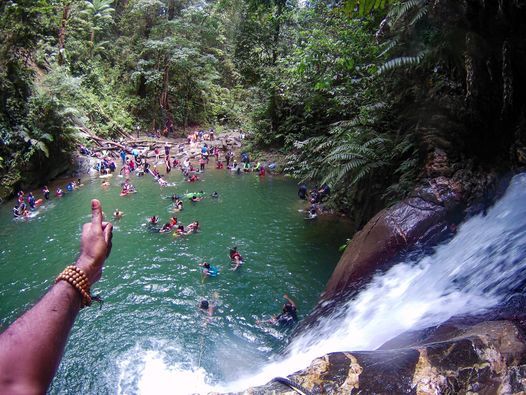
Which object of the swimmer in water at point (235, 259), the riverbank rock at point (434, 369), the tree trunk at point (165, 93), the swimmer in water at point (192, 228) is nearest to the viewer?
the riverbank rock at point (434, 369)

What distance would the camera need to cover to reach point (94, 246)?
1.77 meters

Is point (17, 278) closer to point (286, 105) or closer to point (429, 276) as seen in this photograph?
point (429, 276)

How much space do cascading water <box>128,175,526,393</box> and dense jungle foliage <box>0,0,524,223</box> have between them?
8.66 feet

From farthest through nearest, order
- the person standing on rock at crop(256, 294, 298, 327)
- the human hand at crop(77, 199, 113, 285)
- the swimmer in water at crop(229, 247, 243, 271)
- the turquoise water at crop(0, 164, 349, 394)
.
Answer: the swimmer in water at crop(229, 247, 243, 271)
the person standing on rock at crop(256, 294, 298, 327)
the turquoise water at crop(0, 164, 349, 394)
the human hand at crop(77, 199, 113, 285)

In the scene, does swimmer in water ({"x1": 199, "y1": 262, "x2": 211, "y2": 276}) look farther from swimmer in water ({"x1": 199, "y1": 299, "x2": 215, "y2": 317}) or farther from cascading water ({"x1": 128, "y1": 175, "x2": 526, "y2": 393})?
cascading water ({"x1": 128, "y1": 175, "x2": 526, "y2": 393})

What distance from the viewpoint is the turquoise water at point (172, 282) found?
8828mm

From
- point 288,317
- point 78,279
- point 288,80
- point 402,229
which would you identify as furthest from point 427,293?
point 288,80

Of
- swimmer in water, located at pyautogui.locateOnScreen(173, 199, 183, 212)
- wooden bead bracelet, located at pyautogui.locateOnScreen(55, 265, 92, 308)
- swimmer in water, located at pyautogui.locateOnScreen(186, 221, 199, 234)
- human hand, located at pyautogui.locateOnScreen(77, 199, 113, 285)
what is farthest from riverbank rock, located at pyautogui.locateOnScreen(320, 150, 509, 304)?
swimmer in water, located at pyautogui.locateOnScreen(173, 199, 183, 212)

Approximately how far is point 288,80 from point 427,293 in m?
17.9

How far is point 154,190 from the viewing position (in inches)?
899

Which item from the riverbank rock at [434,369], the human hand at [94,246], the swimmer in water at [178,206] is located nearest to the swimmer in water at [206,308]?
the riverbank rock at [434,369]

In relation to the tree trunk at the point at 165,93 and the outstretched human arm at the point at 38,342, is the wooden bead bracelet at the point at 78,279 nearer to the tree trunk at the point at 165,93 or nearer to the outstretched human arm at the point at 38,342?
the outstretched human arm at the point at 38,342

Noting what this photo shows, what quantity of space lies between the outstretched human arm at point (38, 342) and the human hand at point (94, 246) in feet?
0.54

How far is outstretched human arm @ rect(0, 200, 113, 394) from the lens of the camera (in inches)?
46.1
